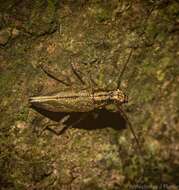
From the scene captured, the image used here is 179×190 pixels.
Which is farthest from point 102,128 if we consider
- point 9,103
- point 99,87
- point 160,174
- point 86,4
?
point 86,4

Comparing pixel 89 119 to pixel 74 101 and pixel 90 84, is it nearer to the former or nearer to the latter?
pixel 74 101

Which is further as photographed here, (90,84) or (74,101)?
(90,84)

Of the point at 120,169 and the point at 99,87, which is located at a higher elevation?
the point at 99,87

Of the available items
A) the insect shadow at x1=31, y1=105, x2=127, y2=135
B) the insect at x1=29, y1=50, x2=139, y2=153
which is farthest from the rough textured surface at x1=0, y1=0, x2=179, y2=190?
the insect at x1=29, y1=50, x2=139, y2=153

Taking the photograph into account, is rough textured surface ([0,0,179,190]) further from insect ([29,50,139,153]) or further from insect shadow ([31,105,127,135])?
insect ([29,50,139,153])

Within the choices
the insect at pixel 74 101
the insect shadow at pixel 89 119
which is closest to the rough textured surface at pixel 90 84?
the insect shadow at pixel 89 119

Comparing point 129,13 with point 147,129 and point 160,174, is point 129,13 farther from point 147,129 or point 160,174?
point 160,174

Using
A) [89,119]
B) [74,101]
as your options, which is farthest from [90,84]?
[89,119]
